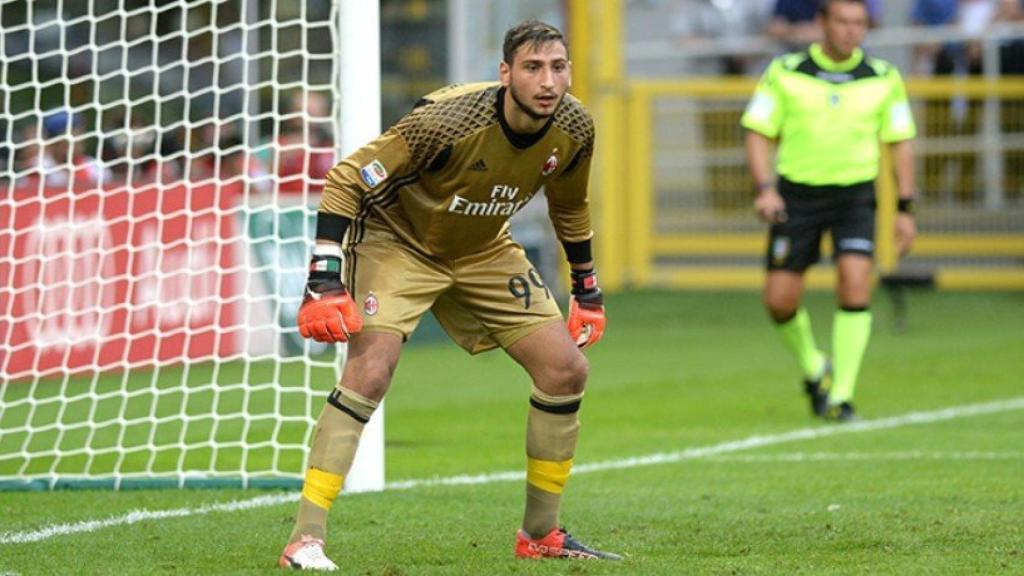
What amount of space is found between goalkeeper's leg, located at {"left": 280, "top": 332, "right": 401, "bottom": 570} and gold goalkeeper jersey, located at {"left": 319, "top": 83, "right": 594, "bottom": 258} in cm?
43

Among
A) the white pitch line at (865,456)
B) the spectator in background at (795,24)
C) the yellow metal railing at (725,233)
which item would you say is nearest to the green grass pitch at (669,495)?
the white pitch line at (865,456)

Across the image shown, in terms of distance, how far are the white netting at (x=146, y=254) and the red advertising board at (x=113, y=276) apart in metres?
0.02

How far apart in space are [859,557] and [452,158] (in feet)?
6.14

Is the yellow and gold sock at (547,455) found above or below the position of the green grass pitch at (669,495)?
above

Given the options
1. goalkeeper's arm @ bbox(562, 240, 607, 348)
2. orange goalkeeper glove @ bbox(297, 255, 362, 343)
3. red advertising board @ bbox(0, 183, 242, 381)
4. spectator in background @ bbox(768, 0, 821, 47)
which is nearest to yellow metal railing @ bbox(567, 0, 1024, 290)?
spectator in background @ bbox(768, 0, 821, 47)

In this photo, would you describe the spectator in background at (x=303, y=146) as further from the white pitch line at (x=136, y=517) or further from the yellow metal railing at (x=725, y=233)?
the yellow metal railing at (x=725, y=233)

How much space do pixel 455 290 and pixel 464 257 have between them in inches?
4.6

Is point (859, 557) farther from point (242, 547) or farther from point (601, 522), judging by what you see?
point (242, 547)

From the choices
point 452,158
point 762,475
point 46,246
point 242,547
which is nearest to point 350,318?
point 452,158

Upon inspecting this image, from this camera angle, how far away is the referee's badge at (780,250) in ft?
37.7

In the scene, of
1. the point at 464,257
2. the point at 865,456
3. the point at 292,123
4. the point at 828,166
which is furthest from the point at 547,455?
the point at 292,123

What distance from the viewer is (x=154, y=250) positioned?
13.5 metres

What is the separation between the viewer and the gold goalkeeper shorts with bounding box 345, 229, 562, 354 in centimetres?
653

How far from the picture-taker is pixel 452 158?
6406 mm
